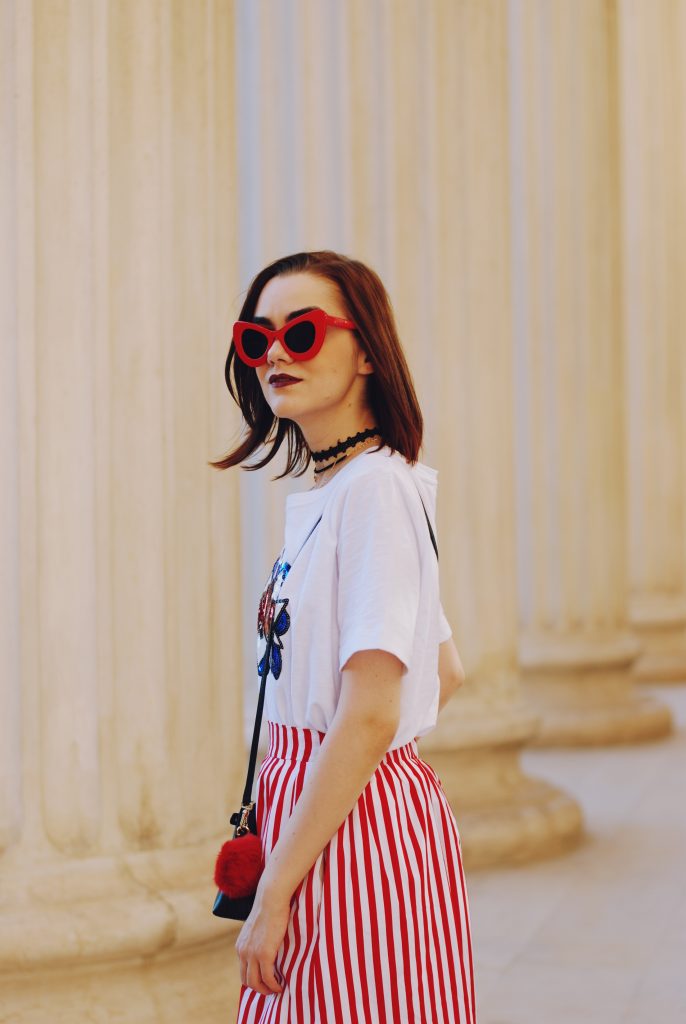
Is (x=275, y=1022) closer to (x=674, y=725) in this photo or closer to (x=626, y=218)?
(x=674, y=725)

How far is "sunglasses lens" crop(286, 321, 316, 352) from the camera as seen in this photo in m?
2.86

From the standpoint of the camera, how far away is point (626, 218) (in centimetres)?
2011

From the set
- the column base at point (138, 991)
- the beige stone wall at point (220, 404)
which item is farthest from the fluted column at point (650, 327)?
the column base at point (138, 991)

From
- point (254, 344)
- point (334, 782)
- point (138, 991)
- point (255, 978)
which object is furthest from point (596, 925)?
point (254, 344)

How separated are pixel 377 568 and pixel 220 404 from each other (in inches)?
117

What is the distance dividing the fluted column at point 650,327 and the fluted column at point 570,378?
598 cm

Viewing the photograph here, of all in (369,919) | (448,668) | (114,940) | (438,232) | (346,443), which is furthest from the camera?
(438,232)

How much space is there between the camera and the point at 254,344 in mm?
2969

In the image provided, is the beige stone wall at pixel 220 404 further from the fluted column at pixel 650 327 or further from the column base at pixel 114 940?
the fluted column at pixel 650 327

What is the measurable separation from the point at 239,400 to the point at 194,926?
2566 millimetres

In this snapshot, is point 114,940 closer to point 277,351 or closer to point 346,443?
point 346,443

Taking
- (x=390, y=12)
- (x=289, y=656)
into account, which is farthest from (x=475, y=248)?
(x=289, y=656)

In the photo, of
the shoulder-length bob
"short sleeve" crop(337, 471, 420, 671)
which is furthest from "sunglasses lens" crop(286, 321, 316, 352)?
"short sleeve" crop(337, 471, 420, 671)

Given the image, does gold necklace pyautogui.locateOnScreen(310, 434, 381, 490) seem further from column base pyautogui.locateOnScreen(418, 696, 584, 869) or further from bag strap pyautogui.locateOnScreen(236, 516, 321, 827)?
column base pyautogui.locateOnScreen(418, 696, 584, 869)
